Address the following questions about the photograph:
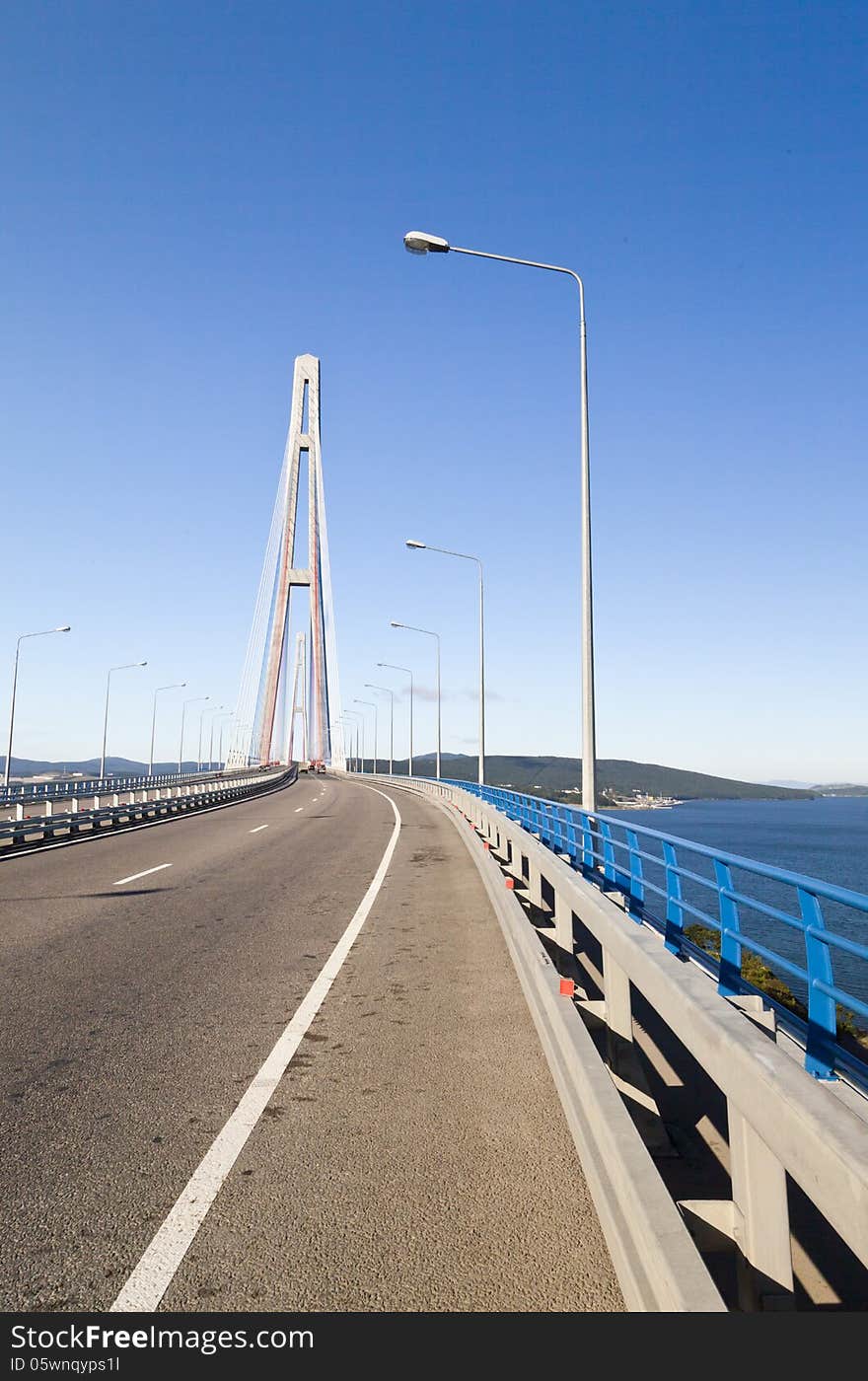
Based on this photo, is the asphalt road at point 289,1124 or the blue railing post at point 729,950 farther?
the blue railing post at point 729,950

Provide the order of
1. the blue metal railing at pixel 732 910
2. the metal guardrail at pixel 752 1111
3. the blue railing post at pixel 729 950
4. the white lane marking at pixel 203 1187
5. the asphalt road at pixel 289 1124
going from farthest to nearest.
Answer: the blue railing post at pixel 729 950 → the blue metal railing at pixel 732 910 → the asphalt road at pixel 289 1124 → the white lane marking at pixel 203 1187 → the metal guardrail at pixel 752 1111

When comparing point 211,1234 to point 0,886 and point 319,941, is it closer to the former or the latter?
point 319,941

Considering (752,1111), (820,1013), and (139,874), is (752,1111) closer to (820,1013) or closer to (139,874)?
(820,1013)

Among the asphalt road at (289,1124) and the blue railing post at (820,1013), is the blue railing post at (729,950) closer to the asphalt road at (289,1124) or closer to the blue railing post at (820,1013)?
the blue railing post at (820,1013)

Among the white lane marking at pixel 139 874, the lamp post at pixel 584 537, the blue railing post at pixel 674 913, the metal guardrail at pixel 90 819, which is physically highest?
the lamp post at pixel 584 537

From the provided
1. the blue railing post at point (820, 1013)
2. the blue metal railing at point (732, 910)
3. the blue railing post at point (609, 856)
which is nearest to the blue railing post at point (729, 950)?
the blue metal railing at point (732, 910)

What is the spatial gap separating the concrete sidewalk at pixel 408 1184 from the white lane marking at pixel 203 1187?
50mm

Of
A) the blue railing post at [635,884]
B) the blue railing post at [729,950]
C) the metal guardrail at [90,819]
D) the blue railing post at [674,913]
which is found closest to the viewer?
the blue railing post at [729,950]

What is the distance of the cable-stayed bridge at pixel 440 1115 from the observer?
2.89 metres

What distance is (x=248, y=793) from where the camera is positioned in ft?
166

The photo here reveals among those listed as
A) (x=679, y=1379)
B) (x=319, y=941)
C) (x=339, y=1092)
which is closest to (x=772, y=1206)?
(x=679, y=1379)

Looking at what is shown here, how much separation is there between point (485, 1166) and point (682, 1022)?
3.57 ft

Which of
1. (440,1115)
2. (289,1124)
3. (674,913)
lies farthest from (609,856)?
(289,1124)

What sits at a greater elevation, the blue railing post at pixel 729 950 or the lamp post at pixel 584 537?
the lamp post at pixel 584 537
